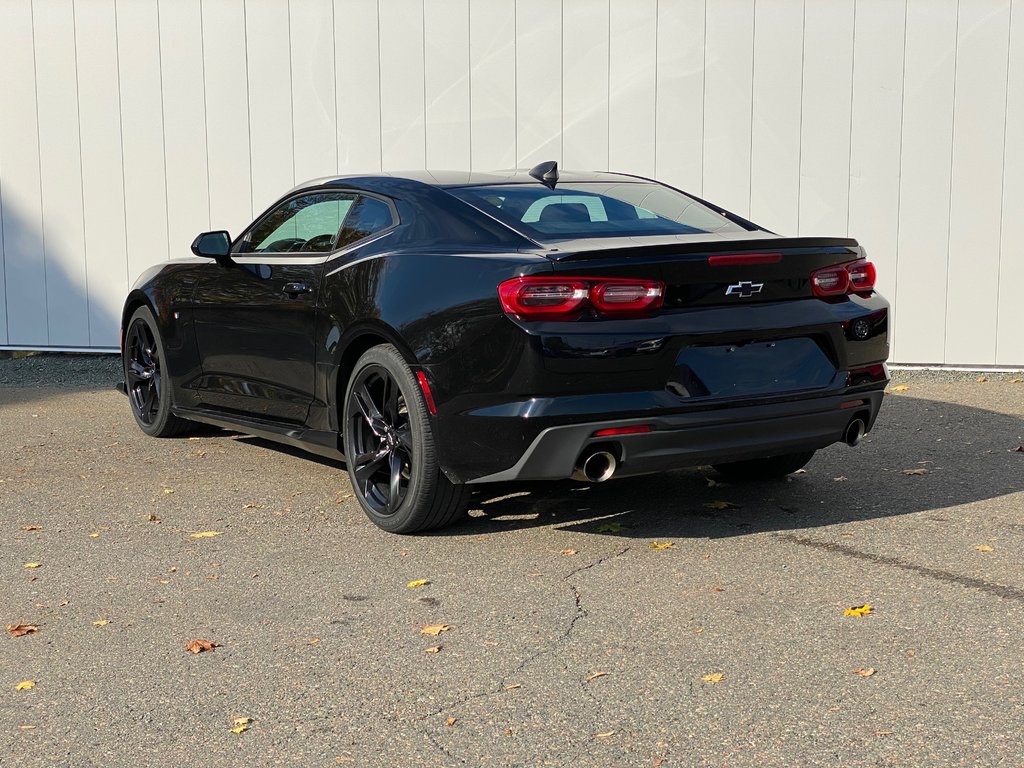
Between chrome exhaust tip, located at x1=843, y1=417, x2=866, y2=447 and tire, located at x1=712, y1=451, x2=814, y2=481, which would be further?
tire, located at x1=712, y1=451, x2=814, y2=481

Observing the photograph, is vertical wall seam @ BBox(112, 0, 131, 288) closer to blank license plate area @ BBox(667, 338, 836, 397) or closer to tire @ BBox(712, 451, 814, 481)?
tire @ BBox(712, 451, 814, 481)

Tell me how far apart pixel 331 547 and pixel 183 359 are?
226cm

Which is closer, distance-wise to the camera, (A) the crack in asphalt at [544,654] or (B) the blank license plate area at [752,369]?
(A) the crack in asphalt at [544,654]

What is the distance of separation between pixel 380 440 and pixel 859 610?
6.95ft

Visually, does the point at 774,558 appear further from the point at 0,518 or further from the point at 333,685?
the point at 0,518

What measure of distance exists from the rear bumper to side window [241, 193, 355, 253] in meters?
1.62

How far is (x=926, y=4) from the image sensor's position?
9.52 meters

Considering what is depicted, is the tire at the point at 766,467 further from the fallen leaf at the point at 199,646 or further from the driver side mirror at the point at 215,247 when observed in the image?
the fallen leaf at the point at 199,646

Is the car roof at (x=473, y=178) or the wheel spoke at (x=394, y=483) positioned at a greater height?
the car roof at (x=473, y=178)

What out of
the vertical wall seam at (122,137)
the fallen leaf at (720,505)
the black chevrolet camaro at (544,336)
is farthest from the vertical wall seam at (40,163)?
the fallen leaf at (720,505)

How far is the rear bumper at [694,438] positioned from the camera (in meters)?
4.71

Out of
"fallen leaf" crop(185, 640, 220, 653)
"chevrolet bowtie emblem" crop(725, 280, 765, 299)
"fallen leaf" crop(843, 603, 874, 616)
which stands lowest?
"fallen leaf" crop(185, 640, 220, 653)

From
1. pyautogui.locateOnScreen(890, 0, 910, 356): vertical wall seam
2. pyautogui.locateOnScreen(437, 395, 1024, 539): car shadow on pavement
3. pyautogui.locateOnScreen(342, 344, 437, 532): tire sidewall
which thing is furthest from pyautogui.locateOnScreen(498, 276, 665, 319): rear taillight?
pyautogui.locateOnScreen(890, 0, 910, 356): vertical wall seam

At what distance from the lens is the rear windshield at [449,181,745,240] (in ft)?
17.3
